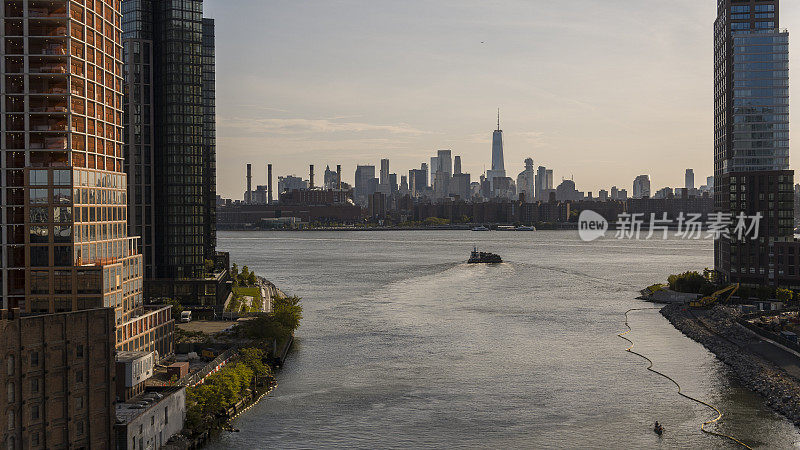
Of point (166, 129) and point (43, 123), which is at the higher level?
point (166, 129)

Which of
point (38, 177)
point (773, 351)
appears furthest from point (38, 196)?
point (773, 351)

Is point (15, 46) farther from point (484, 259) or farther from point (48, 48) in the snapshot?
point (484, 259)

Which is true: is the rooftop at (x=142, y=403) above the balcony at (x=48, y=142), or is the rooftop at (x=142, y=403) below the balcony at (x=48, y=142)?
below

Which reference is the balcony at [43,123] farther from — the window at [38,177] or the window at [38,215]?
the window at [38,215]

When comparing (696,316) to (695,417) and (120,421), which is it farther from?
(120,421)

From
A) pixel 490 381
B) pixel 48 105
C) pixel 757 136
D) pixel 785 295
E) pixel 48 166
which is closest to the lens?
pixel 48 166

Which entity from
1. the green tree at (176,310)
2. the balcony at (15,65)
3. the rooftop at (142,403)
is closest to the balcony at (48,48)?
the balcony at (15,65)

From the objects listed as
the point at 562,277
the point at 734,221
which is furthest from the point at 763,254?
the point at 562,277
